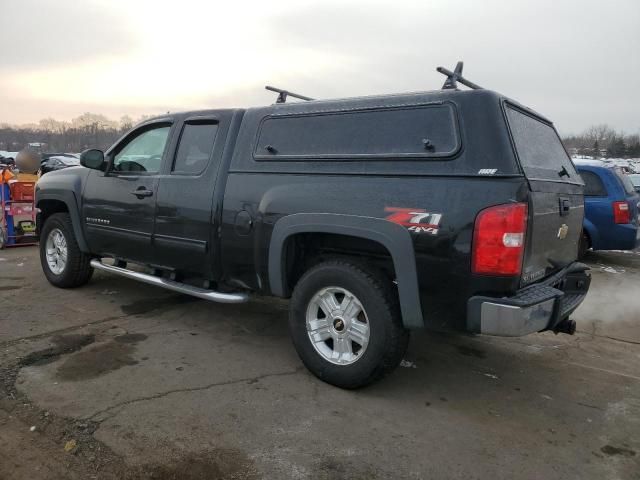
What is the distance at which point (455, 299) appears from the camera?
9.98 ft

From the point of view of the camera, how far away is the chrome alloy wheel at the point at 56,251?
589 cm

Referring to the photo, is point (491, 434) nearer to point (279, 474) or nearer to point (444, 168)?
point (279, 474)

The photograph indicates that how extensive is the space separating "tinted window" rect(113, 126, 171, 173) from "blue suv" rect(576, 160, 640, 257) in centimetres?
613

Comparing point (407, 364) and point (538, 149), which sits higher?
point (538, 149)

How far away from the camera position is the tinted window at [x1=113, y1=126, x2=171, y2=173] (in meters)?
4.89

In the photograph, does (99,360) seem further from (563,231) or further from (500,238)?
(563,231)

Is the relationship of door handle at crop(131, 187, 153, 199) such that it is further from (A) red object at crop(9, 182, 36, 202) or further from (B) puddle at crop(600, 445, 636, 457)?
(A) red object at crop(9, 182, 36, 202)

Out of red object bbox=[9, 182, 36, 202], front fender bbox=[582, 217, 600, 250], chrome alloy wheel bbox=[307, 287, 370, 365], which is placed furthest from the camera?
red object bbox=[9, 182, 36, 202]

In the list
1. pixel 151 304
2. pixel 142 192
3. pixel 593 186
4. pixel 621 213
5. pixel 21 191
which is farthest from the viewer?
pixel 21 191

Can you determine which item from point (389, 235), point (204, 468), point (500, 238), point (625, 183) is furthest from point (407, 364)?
point (625, 183)

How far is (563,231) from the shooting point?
11.9ft

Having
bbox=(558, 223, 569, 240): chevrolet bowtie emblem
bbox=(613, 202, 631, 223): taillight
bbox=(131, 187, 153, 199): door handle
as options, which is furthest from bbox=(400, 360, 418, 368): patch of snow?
bbox=(613, 202, 631, 223): taillight

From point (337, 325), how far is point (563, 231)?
5.73ft

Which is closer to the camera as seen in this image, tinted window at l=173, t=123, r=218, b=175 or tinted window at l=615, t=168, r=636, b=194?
tinted window at l=173, t=123, r=218, b=175
